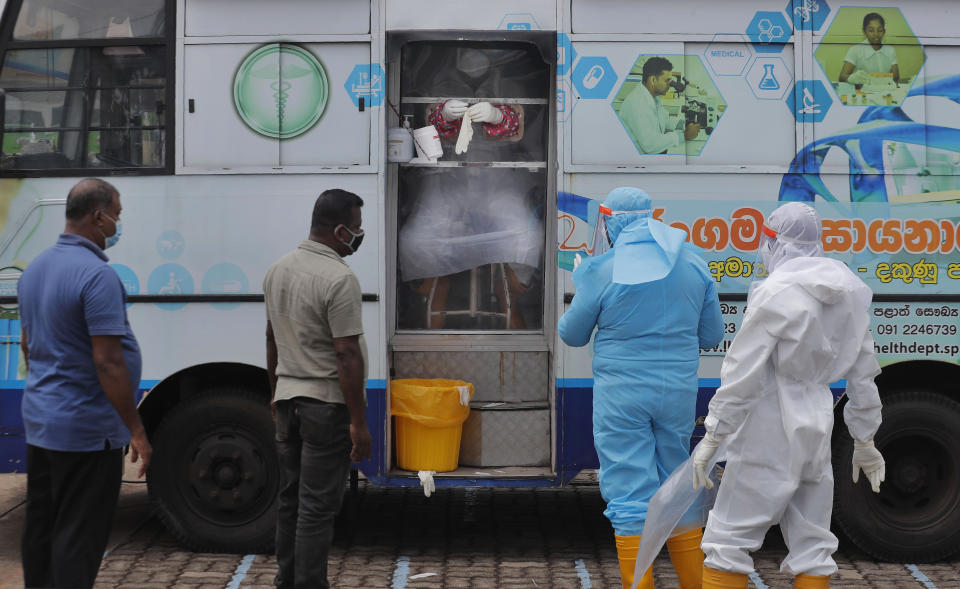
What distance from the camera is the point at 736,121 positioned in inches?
237

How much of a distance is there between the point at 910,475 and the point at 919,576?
21.8 inches

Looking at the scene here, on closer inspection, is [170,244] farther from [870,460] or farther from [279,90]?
[870,460]

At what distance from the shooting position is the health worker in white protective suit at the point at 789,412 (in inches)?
167

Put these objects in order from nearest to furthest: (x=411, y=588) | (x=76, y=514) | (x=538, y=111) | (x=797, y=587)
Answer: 1. (x=76, y=514)
2. (x=797, y=587)
3. (x=411, y=588)
4. (x=538, y=111)

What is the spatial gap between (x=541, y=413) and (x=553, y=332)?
0.47 meters

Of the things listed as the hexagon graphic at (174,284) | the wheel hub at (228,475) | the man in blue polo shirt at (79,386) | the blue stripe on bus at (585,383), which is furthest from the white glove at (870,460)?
the hexagon graphic at (174,284)

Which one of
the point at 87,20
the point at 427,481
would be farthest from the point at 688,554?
the point at 87,20

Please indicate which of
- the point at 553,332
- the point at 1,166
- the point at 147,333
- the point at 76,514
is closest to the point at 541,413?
the point at 553,332

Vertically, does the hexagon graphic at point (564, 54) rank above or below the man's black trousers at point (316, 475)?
above

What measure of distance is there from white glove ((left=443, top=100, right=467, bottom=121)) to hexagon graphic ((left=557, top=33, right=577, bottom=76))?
0.77 m

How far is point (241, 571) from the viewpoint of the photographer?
5.89 metres

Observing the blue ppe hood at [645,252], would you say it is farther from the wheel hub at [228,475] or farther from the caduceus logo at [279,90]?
the wheel hub at [228,475]

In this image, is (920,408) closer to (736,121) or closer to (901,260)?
(901,260)

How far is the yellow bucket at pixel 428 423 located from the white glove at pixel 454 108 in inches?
62.7
